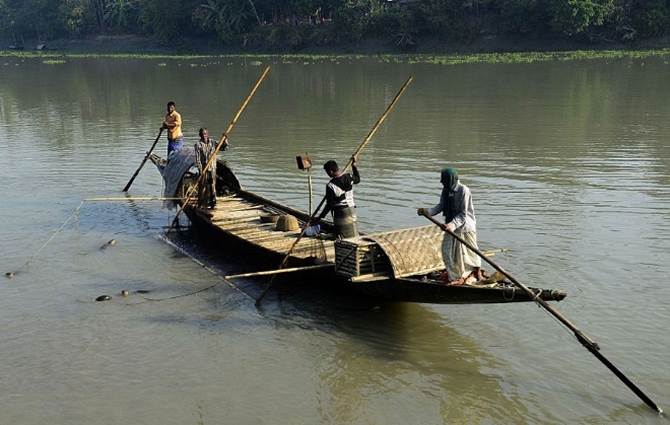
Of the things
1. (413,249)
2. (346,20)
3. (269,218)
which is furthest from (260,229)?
(346,20)

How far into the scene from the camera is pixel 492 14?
49.2 meters

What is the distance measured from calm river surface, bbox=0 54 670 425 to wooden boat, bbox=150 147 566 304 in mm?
338

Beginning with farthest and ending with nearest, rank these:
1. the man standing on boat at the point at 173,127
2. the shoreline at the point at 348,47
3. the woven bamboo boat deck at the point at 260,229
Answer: the shoreline at the point at 348,47, the man standing on boat at the point at 173,127, the woven bamboo boat deck at the point at 260,229

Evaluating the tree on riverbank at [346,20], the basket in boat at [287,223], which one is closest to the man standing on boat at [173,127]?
the basket in boat at [287,223]

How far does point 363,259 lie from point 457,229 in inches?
37.1

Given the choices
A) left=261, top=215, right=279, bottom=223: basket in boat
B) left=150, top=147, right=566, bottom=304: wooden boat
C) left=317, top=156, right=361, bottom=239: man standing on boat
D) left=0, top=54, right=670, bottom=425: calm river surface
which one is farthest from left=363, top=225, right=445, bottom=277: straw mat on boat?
left=261, top=215, right=279, bottom=223: basket in boat

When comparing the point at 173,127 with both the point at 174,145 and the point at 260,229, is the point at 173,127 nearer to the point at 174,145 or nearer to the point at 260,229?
the point at 174,145

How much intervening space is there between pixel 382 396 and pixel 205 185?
17.8 ft

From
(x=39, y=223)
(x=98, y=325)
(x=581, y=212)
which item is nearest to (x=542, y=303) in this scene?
(x=98, y=325)

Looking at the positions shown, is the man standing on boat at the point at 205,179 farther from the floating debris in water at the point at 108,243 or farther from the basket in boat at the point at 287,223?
the basket in boat at the point at 287,223

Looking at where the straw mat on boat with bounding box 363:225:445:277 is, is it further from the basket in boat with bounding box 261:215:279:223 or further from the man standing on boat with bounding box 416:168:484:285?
the basket in boat with bounding box 261:215:279:223

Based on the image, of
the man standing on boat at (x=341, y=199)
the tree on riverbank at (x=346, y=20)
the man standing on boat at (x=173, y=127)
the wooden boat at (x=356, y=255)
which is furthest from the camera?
the tree on riverbank at (x=346, y=20)

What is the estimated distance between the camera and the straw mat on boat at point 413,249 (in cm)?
694

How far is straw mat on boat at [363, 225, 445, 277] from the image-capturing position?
273 inches
